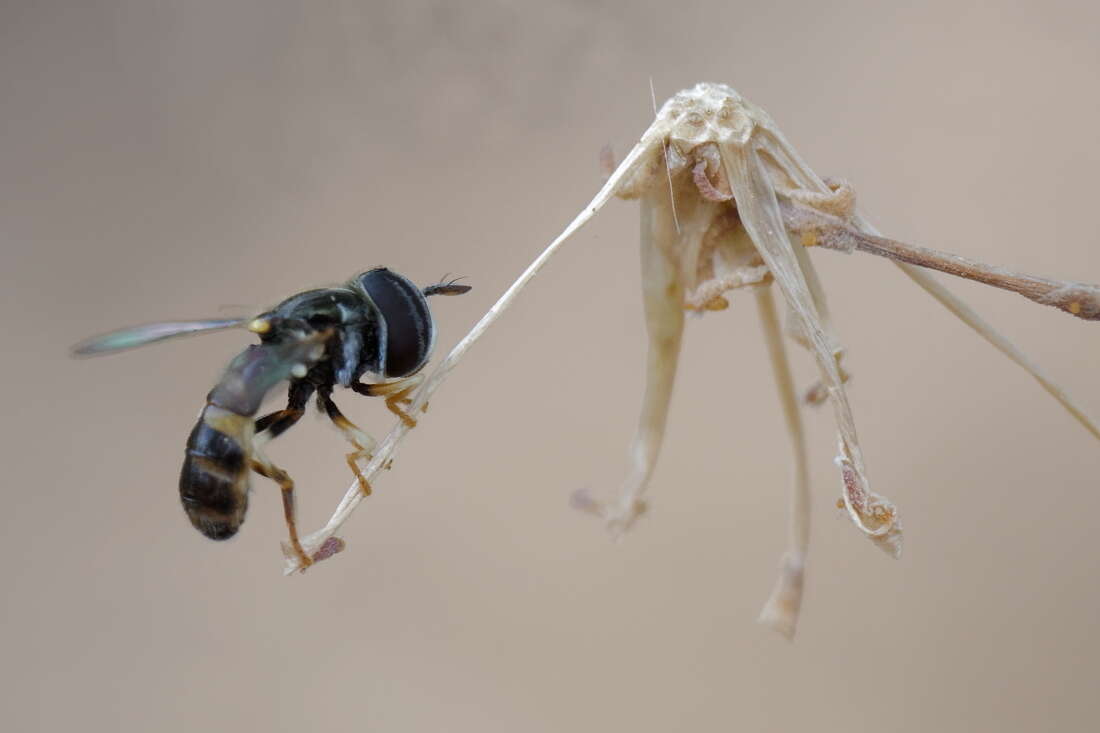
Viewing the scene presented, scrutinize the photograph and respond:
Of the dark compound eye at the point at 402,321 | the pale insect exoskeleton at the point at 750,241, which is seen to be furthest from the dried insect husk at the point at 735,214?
the dark compound eye at the point at 402,321

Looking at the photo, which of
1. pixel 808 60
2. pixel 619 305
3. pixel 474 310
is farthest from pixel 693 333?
pixel 808 60

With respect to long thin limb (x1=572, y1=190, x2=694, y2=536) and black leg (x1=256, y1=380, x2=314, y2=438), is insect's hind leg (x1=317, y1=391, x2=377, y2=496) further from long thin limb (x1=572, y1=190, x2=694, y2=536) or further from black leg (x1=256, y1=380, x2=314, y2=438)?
long thin limb (x1=572, y1=190, x2=694, y2=536)

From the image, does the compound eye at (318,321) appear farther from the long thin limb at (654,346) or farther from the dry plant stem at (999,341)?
the dry plant stem at (999,341)

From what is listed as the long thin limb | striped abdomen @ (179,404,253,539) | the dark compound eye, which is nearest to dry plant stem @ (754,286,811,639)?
the long thin limb

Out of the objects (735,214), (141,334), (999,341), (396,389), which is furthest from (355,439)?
(999,341)

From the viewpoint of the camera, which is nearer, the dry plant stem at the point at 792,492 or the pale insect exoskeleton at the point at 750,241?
the pale insect exoskeleton at the point at 750,241

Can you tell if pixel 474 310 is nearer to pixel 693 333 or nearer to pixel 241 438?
pixel 693 333
